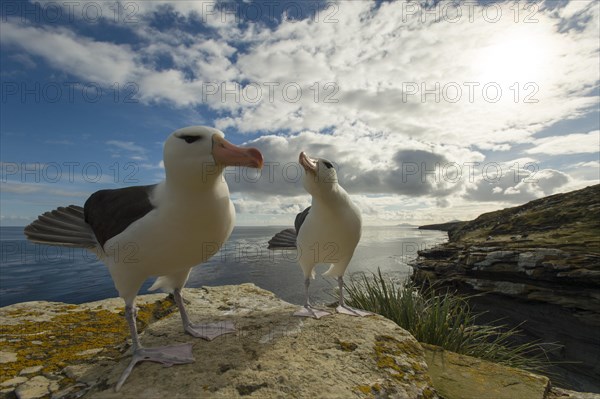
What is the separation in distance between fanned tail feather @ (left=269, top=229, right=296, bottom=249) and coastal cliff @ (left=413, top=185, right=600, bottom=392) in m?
4.53

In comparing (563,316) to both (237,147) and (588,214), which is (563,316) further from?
(237,147)

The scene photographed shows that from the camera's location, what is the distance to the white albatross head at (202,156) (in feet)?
10.3

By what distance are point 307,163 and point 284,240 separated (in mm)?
2361

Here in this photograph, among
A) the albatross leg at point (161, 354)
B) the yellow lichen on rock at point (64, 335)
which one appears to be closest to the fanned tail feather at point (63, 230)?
the albatross leg at point (161, 354)

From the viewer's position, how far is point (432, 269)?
15469mm

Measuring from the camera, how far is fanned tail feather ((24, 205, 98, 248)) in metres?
3.83

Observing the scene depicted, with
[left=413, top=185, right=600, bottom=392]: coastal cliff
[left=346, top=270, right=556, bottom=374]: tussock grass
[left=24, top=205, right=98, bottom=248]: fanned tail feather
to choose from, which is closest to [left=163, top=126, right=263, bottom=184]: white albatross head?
[left=24, top=205, right=98, bottom=248]: fanned tail feather

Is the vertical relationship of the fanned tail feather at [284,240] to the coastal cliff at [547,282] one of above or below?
above

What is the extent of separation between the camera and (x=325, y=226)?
5.02 m

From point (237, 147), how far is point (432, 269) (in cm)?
1486

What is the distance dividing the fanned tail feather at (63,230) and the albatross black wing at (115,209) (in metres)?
0.13

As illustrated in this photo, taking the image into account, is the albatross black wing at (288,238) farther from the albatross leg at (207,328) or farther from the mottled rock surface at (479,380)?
the mottled rock surface at (479,380)

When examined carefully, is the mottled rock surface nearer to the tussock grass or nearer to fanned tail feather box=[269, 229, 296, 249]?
the tussock grass

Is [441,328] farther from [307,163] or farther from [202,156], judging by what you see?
[202,156]
